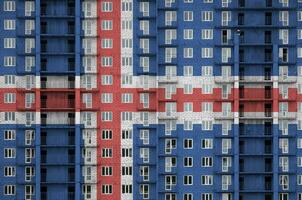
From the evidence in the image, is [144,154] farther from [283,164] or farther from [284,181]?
[284,181]

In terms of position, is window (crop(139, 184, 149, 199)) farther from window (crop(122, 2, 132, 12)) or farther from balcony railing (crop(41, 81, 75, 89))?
window (crop(122, 2, 132, 12))

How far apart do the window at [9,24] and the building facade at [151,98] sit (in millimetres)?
151

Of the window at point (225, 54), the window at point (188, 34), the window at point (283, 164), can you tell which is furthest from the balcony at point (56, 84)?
the window at point (283, 164)

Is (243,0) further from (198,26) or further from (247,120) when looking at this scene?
(247,120)

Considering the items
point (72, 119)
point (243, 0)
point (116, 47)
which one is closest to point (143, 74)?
point (116, 47)

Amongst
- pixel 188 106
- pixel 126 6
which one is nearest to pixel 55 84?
pixel 126 6

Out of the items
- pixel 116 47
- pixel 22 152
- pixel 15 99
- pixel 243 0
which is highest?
pixel 243 0

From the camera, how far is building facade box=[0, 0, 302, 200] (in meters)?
103

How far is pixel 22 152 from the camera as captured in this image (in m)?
103

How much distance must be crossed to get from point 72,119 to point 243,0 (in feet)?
104

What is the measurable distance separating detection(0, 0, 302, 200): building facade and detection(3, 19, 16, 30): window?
0.50 ft

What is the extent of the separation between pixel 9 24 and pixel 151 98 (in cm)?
2418

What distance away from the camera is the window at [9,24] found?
104 metres

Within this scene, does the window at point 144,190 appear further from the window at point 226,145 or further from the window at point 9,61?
the window at point 9,61
